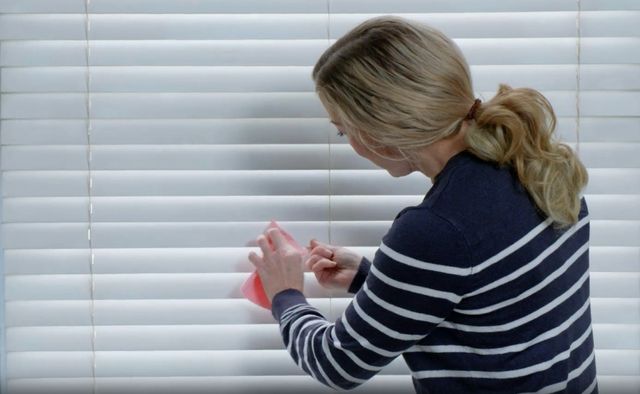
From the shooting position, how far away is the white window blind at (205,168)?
1193 millimetres

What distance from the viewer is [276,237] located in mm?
1182

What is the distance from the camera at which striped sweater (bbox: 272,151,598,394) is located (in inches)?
35.7

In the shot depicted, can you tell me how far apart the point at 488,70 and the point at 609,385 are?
57cm

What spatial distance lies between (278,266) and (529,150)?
43 cm

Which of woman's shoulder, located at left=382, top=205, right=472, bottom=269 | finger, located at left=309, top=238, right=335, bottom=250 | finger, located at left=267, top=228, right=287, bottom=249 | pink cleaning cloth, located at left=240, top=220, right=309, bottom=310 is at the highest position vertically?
woman's shoulder, located at left=382, top=205, right=472, bottom=269

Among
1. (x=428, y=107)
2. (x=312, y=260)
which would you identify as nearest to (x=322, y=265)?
(x=312, y=260)

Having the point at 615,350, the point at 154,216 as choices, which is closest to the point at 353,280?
the point at 154,216

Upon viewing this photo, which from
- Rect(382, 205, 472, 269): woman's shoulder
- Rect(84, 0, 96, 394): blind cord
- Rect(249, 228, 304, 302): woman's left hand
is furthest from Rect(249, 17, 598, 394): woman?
Rect(84, 0, 96, 394): blind cord

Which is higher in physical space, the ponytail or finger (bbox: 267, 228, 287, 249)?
the ponytail

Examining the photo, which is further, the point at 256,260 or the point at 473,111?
the point at 256,260

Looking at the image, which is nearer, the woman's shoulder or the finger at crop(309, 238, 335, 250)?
the woman's shoulder

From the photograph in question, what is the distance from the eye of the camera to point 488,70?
121cm

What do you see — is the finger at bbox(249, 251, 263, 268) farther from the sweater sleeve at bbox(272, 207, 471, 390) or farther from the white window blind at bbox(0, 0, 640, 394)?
the sweater sleeve at bbox(272, 207, 471, 390)

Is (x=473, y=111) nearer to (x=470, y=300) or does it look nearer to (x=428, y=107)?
(x=428, y=107)
